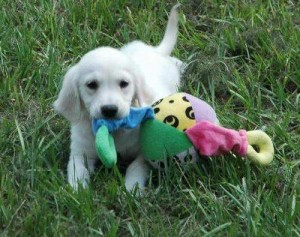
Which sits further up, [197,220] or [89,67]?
[89,67]

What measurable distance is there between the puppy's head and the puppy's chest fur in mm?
139

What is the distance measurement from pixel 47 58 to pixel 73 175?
138cm

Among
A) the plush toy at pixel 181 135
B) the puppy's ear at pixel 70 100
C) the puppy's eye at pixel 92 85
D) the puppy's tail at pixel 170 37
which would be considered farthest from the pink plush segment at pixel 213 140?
the puppy's tail at pixel 170 37

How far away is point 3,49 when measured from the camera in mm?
4750

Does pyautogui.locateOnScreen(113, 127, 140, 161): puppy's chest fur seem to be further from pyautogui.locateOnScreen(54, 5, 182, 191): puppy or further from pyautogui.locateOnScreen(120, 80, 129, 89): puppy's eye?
pyautogui.locateOnScreen(120, 80, 129, 89): puppy's eye

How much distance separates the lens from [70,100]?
3.69 metres

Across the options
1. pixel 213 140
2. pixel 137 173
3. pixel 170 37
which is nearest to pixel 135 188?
pixel 137 173

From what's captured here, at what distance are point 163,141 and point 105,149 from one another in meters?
0.27

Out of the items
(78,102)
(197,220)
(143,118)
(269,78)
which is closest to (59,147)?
(78,102)

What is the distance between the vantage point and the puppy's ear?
3656 mm

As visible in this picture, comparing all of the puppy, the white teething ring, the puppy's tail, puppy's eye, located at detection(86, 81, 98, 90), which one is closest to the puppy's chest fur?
the puppy

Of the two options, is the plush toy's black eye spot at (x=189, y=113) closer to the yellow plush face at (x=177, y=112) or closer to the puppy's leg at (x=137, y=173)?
the yellow plush face at (x=177, y=112)

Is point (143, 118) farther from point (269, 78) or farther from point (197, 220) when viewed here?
point (269, 78)

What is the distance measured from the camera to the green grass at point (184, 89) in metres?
3.17
